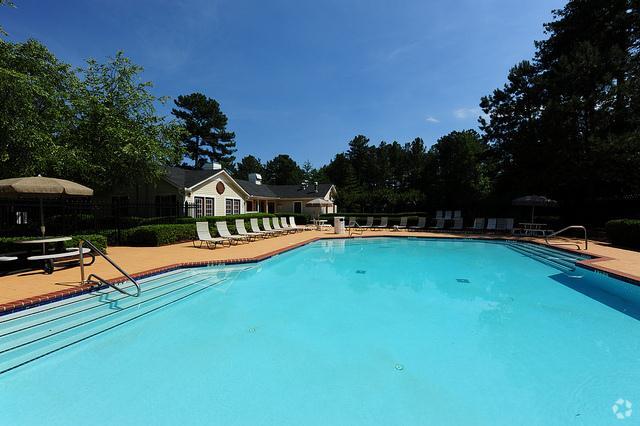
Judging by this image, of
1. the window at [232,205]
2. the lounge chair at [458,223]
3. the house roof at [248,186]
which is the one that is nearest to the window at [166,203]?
the house roof at [248,186]

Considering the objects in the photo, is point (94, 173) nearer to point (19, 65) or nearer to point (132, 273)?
point (19, 65)

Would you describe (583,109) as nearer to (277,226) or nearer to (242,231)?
(277,226)

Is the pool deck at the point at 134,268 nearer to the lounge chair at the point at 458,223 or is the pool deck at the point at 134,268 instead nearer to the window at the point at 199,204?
the window at the point at 199,204

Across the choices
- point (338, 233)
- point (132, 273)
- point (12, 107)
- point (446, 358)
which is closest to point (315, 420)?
point (446, 358)

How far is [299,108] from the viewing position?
85.7 ft

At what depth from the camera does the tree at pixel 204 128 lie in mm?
48156

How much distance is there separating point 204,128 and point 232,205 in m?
28.4

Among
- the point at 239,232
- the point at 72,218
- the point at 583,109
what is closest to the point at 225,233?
the point at 239,232

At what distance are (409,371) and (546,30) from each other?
31.4m

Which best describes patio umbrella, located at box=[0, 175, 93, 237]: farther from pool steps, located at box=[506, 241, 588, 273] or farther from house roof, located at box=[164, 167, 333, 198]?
pool steps, located at box=[506, 241, 588, 273]

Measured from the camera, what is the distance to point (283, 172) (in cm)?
7581

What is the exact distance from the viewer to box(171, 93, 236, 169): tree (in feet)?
158

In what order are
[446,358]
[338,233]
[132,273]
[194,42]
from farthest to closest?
[338,233] → [194,42] → [132,273] → [446,358]

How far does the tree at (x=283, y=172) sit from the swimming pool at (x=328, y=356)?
217 feet
